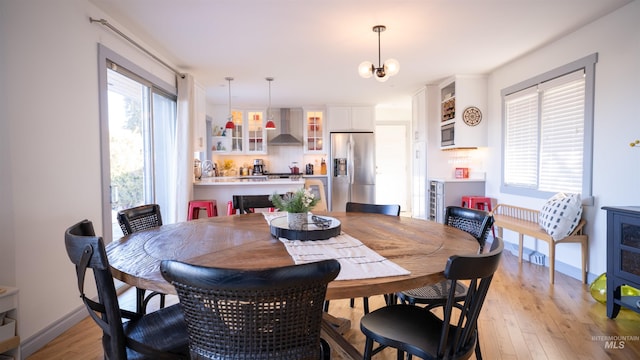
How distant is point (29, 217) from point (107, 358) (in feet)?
4.50

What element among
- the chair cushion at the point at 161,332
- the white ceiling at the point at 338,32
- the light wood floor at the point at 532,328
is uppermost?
the white ceiling at the point at 338,32

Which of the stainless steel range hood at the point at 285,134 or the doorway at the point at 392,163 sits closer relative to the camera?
the stainless steel range hood at the point at 285,134

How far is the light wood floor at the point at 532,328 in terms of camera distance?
6.54ft

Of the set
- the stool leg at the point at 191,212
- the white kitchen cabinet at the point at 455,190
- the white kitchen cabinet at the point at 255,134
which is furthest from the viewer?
the white kitchen cabinet at the point at 255,134

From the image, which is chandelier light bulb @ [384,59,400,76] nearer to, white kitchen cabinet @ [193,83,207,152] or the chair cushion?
the chair cushion

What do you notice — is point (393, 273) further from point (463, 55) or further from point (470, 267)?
point (463, 55)

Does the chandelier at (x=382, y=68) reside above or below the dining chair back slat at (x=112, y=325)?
above

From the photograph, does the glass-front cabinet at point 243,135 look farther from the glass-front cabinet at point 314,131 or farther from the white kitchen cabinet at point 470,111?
the white kitchen cabinet at point 470,111

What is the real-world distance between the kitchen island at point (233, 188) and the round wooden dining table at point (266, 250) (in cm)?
217

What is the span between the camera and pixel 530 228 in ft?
11.2

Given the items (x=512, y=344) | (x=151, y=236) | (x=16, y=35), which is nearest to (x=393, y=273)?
(x=151, y=236)

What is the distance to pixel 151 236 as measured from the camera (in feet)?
5.61

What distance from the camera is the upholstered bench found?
3121 millimetres

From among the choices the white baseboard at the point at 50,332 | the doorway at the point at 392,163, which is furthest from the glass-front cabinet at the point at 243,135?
the white baseboard at the point at 50,332
